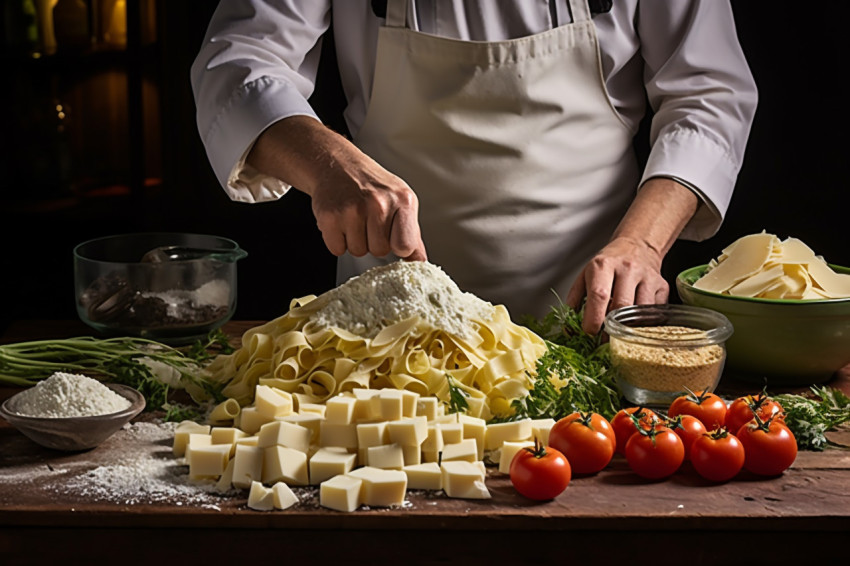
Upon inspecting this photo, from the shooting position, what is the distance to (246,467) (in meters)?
1.53

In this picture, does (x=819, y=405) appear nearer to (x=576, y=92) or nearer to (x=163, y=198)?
(x=576, y=92)

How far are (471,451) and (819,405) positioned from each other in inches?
25.1

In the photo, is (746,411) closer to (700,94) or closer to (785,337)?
(785,337)

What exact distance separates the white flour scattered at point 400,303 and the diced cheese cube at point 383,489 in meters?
0.41

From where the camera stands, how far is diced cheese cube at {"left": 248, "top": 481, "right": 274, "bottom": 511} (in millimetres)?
1463

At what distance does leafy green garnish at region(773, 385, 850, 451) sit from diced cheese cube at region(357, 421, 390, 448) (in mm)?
680

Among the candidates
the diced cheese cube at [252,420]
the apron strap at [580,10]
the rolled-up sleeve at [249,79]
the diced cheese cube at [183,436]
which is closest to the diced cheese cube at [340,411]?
the diced cheese cube at [252,420]

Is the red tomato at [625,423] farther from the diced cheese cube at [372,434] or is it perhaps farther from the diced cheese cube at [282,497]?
the diced cheese cube at [282,497]

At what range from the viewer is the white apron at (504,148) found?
90.3 inches

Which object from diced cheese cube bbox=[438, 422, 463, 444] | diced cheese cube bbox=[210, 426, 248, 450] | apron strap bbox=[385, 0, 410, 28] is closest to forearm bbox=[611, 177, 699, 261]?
apron strap bbox=[385, 0, 410, 28]

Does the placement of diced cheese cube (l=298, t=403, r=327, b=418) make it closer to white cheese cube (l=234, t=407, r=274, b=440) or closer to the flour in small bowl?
white cheese cube (l=234, t=407, r=274, b=440)

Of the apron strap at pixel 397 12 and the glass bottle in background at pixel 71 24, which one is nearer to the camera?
the apron strap at pixel 397 12

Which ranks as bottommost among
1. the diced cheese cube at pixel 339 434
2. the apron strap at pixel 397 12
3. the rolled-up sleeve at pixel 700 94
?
the diced cheese cube at pixel 339 434

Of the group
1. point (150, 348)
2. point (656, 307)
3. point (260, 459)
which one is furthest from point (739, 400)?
point (150, 348)
